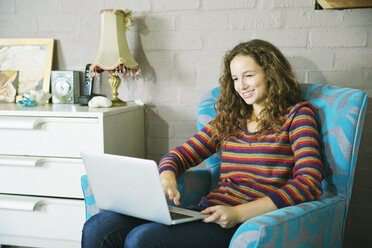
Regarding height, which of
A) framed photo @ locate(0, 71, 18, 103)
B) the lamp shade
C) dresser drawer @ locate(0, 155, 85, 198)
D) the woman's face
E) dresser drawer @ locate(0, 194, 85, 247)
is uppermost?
the lamp shade

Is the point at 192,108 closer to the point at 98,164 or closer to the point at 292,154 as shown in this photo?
the point at 292,154

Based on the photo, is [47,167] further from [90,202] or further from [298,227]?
[298,227]

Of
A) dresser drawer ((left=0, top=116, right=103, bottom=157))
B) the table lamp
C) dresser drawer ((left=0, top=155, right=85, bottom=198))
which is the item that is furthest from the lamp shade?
dresser drawer ((left=0, top=155, right=85, bottom=198))

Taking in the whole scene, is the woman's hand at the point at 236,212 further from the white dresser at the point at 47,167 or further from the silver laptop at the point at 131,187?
the white dresser at the point at 47,167

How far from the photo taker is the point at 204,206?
49.6 inches

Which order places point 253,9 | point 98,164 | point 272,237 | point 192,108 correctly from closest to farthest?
1. point 272,237
2. point 98,164
3. point 253,9
4. point 192,108

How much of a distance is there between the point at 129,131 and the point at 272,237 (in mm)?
1004

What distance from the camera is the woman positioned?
3.44 ft

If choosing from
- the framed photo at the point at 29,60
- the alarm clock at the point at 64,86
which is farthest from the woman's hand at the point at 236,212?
the framed photo at the point at 29,60

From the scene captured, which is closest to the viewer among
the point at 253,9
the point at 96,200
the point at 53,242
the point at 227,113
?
the point at 96,200

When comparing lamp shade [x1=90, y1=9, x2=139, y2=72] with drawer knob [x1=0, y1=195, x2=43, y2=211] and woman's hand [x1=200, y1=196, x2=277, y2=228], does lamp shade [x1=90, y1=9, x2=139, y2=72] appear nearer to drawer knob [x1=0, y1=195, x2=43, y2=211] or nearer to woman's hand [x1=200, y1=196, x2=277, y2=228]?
drawer knob [x1=0, y1=195, x2=43, y2=211]

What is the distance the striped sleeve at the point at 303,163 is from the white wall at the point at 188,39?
0.61m

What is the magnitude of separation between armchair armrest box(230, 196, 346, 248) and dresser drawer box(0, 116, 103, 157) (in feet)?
2.65

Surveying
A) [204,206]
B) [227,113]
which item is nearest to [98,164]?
[204,206]
